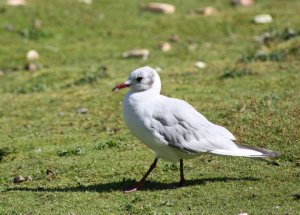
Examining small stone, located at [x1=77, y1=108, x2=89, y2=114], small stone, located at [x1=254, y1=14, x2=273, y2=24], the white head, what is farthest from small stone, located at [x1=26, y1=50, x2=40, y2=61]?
the white head

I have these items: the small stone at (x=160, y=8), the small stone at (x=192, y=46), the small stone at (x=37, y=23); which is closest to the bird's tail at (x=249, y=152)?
the small stone at (x=192, y=46)

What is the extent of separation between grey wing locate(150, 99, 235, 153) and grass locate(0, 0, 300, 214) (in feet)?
2.13

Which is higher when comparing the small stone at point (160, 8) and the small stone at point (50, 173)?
the small stone at point (160, 8)

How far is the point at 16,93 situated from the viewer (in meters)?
18.7

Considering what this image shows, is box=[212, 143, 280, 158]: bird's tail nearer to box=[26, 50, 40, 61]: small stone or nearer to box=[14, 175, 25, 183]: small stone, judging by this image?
box=[14, 175, 25, 183]: small stone

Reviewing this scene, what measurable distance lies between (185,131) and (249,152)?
97 centimetres

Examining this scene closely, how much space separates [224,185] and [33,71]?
1107 cm

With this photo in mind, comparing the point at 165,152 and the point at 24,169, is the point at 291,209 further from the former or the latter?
the point at 24,169

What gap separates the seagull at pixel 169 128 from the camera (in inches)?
405

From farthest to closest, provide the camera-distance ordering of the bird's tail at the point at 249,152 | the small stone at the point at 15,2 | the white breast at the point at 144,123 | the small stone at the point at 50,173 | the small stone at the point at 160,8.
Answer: the small stone at the point at 160,8, the small stone at the point at 15,2, the small stone at the point at 50,173, the white breast at the point at 144,123, the bird's tail at the point at 249,152

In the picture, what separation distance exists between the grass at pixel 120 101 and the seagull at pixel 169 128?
561 millimetres

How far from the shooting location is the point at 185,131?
10484 mm

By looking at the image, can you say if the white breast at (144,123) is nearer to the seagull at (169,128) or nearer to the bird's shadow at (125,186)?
the seagull at (169,128)

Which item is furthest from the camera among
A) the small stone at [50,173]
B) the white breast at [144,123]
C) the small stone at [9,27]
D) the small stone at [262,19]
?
the small stone at [262,19]
